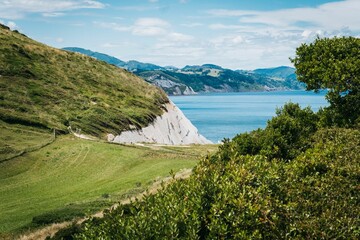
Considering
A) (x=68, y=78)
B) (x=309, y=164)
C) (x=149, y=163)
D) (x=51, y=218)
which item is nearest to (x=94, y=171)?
(x=149, y=163)

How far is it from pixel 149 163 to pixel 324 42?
29445mm

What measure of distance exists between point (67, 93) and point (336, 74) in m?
90.8

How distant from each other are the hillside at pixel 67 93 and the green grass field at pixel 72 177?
20.9m

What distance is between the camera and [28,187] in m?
48.5

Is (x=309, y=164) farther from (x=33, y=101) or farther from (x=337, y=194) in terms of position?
(x=33, y=101)

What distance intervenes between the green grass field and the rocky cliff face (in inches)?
1224

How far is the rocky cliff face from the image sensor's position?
10719 cm

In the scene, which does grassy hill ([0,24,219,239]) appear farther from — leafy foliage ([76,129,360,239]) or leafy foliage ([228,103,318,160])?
leafy foliage ([228,103,318,160])

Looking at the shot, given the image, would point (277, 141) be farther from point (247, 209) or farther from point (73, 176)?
point (73, 176)

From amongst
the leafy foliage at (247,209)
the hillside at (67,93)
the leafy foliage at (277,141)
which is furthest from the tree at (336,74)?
the hillside at (67,93)

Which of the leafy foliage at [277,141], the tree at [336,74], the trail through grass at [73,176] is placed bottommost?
the trail through grass at [73,176]

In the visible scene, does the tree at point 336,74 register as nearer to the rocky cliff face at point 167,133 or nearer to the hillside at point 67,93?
the hillside at point 67,93

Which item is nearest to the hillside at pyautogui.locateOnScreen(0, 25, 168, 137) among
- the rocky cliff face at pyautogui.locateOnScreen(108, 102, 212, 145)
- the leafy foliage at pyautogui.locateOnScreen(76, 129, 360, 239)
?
the rocky cliff face at pyautogui.locateOnScreen(108, 102, 212, 145)

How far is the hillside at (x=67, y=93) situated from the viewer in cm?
9419
